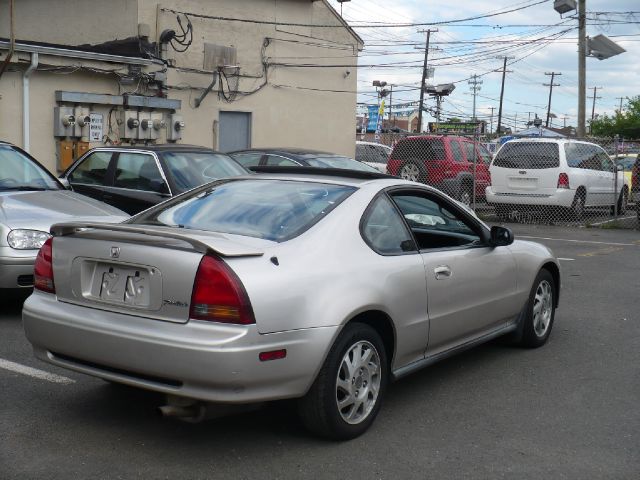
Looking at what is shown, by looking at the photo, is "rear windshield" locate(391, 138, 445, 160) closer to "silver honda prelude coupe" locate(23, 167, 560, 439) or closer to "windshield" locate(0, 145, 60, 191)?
"windshield" locate(0, 145, 60, 191)

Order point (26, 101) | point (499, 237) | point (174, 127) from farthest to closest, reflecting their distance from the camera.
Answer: point (174, 127) → point (26, 101) → point (499, 237)

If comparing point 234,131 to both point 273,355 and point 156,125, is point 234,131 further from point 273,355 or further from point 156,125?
point 273,355

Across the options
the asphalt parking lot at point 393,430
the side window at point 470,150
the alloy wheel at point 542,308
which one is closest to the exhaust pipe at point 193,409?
the asphalt parking lot at point 393,430

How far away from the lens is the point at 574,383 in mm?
5711

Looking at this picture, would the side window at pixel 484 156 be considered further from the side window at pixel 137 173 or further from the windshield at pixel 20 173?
the windshield at pixel 20 173

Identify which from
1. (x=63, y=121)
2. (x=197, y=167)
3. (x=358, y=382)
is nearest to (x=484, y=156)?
(x=63, y=121)

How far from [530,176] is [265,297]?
13318 millimetres

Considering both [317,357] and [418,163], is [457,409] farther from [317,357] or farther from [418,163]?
[418,163]

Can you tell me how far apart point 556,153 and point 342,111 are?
31.1 feet

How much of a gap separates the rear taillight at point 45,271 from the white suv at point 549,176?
43.1 feet

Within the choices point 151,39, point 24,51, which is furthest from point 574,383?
point 151,39

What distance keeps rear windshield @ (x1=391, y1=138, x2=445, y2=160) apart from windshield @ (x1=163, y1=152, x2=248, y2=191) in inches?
335

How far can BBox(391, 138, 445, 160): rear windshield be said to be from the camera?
18391mm

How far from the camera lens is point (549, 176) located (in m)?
16.3
